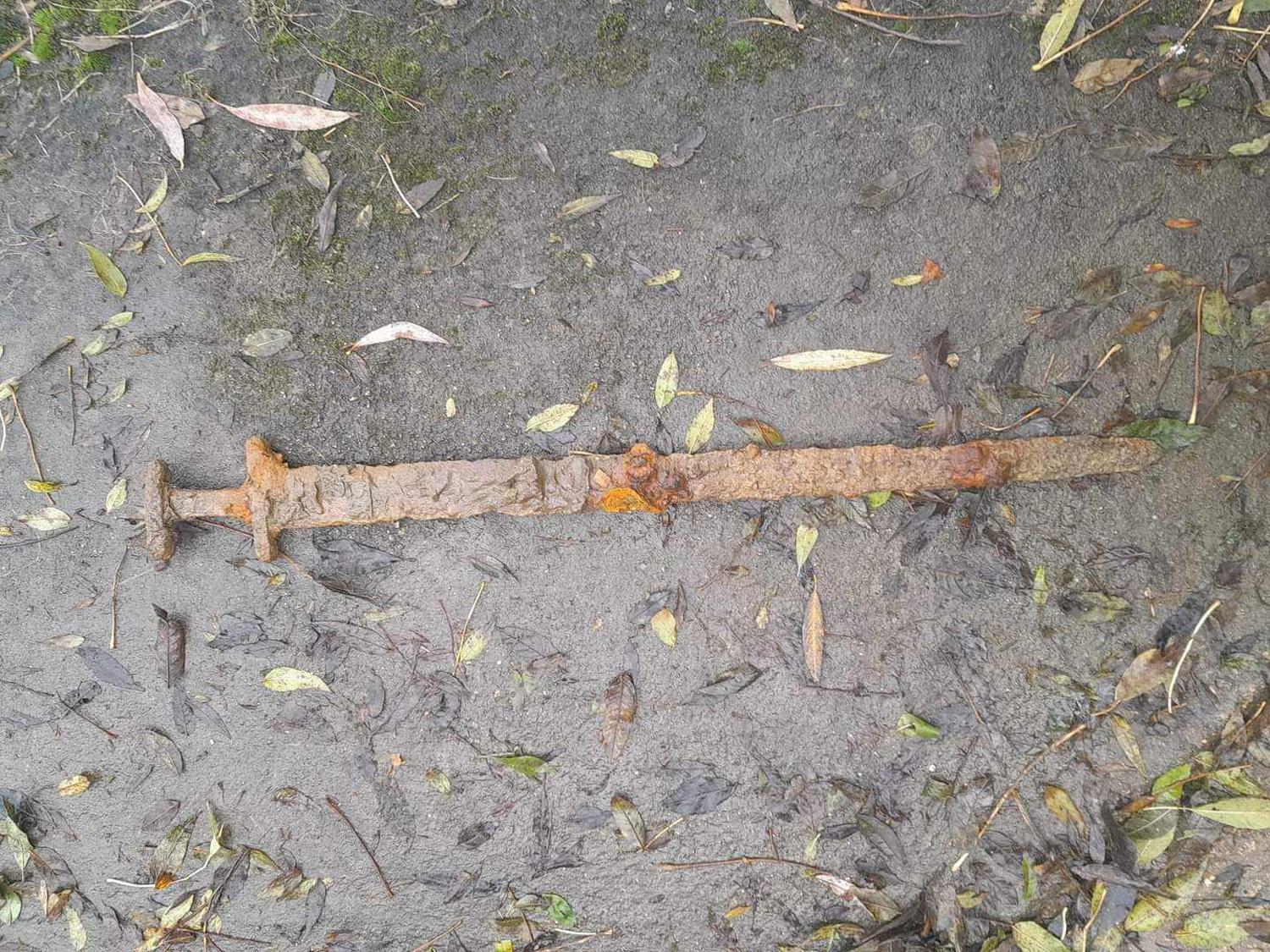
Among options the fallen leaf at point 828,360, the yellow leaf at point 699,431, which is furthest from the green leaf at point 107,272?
the fallen leaf at point 828,360

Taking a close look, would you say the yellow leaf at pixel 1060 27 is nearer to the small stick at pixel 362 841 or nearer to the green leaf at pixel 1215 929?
the green leaf at pixel 1215 929

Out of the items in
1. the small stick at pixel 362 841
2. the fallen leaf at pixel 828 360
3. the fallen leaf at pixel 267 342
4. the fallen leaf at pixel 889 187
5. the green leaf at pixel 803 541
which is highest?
the fallen leaf at pixel 889 187

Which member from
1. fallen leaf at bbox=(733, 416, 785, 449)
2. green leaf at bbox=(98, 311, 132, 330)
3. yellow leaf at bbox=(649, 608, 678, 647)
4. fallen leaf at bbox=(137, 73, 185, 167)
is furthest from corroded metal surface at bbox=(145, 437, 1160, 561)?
fallen leaf at bbox=(137, 73, 185, 167)

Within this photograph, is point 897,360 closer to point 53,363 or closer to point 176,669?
point 176,669

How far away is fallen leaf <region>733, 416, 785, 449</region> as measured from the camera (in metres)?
2.20

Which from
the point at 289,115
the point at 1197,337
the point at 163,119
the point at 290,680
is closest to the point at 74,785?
the point at 290,680

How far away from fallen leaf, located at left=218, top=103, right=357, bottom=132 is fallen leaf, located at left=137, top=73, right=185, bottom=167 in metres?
0.15

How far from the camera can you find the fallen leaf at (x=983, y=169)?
218 centimetres

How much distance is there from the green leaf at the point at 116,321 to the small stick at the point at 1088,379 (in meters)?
2.86

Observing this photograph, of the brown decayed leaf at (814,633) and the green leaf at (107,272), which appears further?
the brown decayed leaf at (814,633)

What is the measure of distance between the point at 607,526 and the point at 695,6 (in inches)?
63.3

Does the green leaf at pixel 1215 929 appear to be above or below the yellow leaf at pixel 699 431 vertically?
below

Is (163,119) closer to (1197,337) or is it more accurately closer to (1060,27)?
(1060,27)

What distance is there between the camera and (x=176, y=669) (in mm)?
2191
